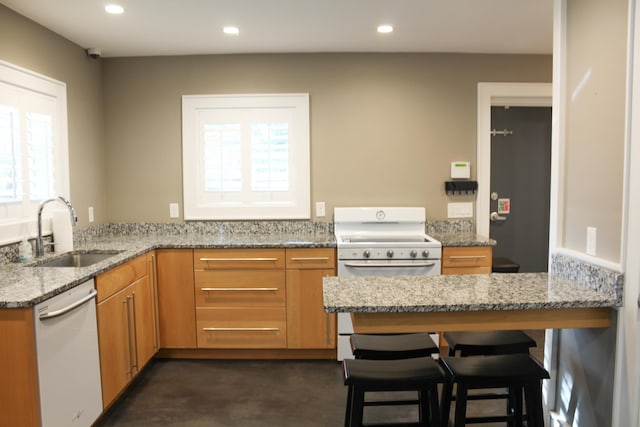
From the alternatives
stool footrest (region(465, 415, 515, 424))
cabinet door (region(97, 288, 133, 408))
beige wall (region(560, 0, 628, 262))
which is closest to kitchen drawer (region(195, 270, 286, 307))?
cabinet door (region(97, 288, 133, 408))

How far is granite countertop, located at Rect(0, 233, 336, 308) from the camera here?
184 cm

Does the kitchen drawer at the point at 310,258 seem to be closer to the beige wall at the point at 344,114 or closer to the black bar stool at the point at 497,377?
the beige wall at the point at 344,114

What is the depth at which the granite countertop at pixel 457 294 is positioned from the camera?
5.29 feet

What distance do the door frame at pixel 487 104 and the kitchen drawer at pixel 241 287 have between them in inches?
69.2

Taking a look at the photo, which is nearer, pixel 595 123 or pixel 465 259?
pixel 595 123

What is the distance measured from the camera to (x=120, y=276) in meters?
2.55

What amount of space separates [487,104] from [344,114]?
46.7 inches

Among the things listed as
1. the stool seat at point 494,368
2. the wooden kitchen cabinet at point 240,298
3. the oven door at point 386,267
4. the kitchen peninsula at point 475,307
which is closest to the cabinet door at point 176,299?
the wooden kitchen cabinet at point 240,298

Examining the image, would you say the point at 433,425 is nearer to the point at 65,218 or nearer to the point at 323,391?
the point at 323,391

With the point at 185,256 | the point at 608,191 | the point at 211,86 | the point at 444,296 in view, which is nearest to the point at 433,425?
the point at 444,296

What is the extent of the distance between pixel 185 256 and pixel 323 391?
1.35 metres

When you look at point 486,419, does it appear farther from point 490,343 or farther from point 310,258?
point 310,258

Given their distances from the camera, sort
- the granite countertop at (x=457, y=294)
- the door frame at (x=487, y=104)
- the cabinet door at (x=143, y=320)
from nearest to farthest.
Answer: the granite countertop at (x=457, y=294)
the cabinet door at (x=143, y=320)
the door frame at (x=487, y=104)

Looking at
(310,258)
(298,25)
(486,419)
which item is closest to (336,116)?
(298,25)
